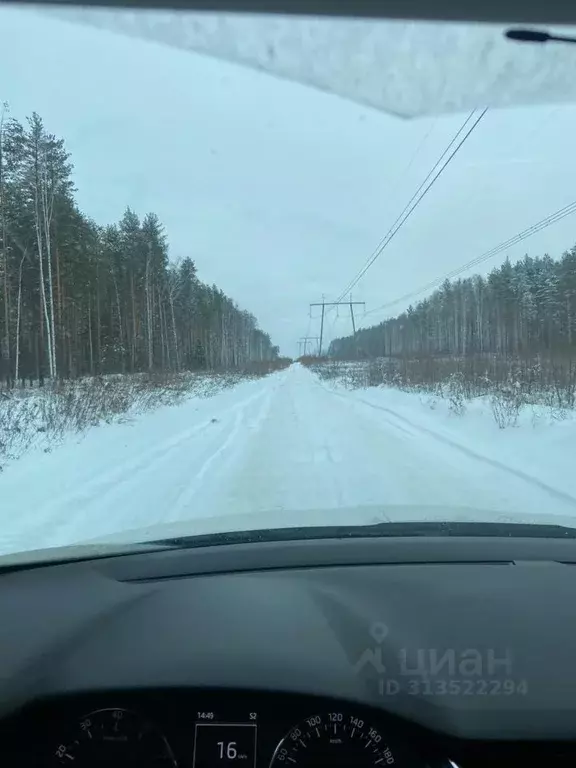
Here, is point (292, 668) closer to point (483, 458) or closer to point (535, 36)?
point (535, 36)

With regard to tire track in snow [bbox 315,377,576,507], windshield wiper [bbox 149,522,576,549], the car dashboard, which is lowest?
tire track in snow [bbox 315,377,576,507]

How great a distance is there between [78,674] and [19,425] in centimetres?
1356

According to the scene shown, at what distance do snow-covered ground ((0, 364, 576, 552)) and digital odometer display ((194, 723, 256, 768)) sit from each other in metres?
1.77

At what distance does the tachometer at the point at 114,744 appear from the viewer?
2232mm

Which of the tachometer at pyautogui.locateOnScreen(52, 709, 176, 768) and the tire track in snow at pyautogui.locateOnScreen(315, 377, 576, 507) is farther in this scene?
the tire track in snow at pyautogui.locateOnScreen(315, 377, 576, 507)

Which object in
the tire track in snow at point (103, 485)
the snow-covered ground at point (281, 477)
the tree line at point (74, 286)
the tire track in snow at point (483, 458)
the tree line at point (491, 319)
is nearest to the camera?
the snow-covered ground at point (281, 477)

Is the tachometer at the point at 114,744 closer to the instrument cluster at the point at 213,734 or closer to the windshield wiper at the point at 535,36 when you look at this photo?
the instrument cluster at the point at 213,734

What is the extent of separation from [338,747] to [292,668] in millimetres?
289

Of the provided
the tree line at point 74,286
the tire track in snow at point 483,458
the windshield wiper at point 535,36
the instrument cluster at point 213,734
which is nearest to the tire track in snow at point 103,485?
the instrument cluster at point 213,734

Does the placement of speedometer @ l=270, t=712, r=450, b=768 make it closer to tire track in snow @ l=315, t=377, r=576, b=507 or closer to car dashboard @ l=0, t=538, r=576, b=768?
car dashboard @ l=0, t=538, r=576, b=768

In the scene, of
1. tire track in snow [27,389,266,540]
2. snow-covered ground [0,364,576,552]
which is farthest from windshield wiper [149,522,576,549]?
tire track in snow [27,389,266,540]

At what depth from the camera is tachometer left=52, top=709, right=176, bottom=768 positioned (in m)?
2.23

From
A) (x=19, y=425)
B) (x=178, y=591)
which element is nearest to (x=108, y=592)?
(x=178, y=591)

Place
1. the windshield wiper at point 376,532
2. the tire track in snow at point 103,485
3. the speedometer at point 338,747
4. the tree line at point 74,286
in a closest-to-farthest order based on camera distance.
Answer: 1. the speedometer at point 338,747
2. the windshield wiper at point 376,532
3. the tire track in snow at point 103,485
4. the tree line at point 74,286
